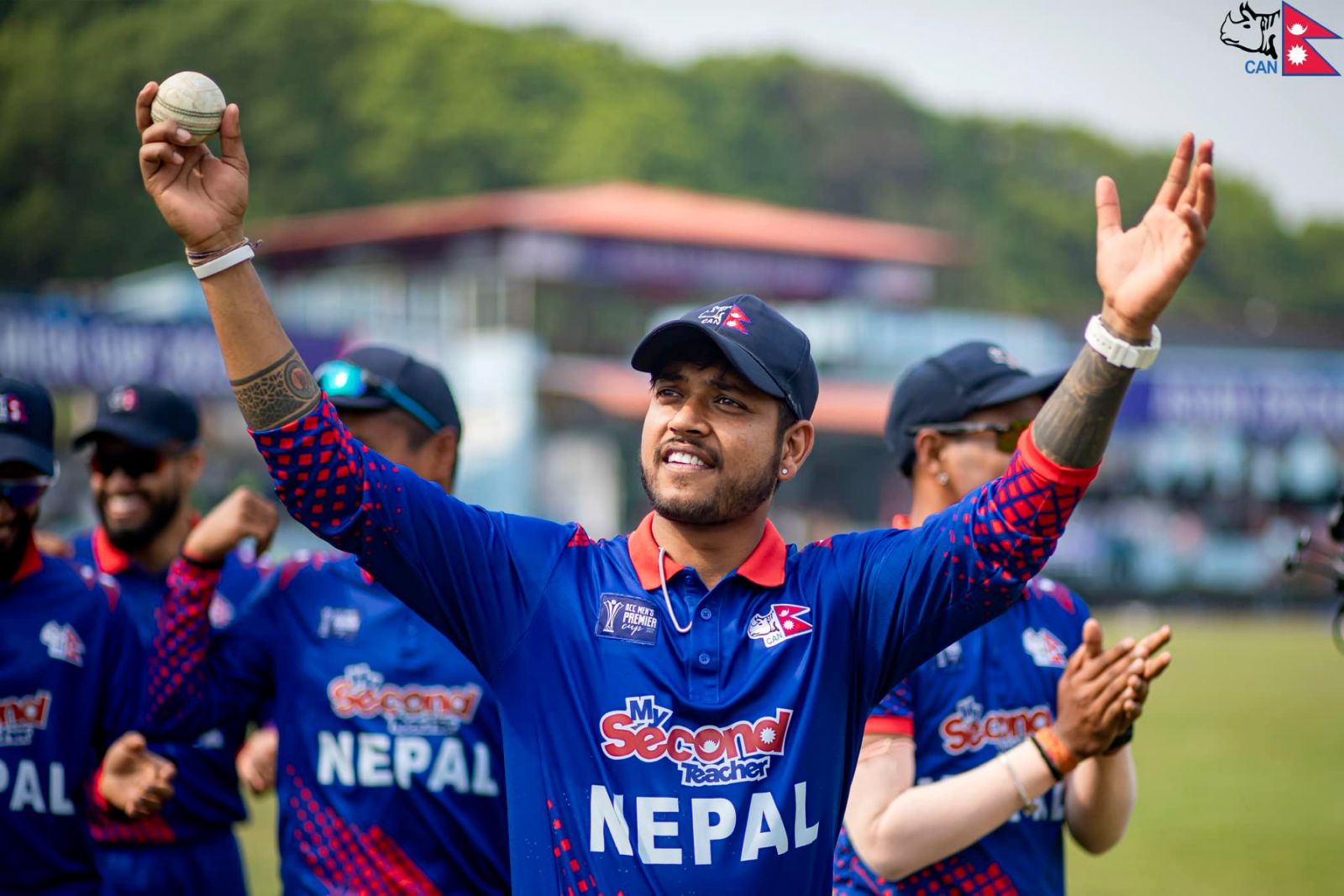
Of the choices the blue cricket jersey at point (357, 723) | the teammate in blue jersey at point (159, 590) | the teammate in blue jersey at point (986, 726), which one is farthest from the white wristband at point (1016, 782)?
the teammate in blue jersey at point (159, 590)

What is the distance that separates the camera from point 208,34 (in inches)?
2127

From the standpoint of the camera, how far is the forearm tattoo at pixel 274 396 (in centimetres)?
259

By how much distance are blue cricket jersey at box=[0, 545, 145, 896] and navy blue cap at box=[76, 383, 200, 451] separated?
2.24 ft

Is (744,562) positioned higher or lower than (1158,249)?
lower

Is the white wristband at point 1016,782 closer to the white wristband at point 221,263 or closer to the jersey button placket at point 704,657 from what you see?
the jersey button placket at point 704,657

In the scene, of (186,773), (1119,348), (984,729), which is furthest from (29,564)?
(1119,348)

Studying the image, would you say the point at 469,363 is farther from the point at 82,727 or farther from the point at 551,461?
the point at 82,727

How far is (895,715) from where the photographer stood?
12.1ft

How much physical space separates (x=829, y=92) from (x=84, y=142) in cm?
3808

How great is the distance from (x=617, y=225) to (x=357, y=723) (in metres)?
38.3

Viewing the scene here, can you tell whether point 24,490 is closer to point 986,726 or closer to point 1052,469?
point 986,726

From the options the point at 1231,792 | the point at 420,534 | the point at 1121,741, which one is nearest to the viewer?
the point at 420,534

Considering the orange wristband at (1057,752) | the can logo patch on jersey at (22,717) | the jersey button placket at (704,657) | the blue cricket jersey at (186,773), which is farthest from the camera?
the blue cricket jersey at (186,773)

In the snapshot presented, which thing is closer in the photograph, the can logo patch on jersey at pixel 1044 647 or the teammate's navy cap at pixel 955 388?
the can logo patch on jersey at pixel 1044 647
